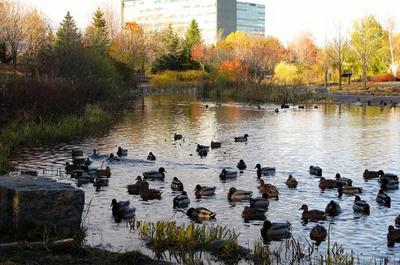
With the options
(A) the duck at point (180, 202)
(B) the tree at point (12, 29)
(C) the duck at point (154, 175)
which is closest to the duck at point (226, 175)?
(C) the duck at point (154, 175)

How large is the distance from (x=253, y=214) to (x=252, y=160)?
10335 millimetres

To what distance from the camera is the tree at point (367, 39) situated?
89625mm

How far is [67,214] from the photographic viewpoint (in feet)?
38.8

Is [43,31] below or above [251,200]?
above

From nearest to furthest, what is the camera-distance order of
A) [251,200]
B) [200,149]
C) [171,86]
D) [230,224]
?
[230,224] → [251,200] → [200,149] → [171,86]

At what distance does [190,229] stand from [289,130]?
86.0 ft

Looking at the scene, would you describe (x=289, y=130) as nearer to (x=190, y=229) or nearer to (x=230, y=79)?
(x=190, y=229)

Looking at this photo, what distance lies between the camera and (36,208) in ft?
37.5

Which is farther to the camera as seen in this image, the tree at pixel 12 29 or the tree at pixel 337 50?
the tree at pixel 337 50

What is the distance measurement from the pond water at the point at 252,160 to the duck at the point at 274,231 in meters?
0.30

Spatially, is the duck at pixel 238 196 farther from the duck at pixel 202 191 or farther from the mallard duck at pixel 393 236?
the mallard duck at pixel 393 236

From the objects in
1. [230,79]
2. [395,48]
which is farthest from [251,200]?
[395,48]

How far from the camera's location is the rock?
37.1 feet

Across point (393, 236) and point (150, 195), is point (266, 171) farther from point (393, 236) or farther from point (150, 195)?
point (393, 236)
